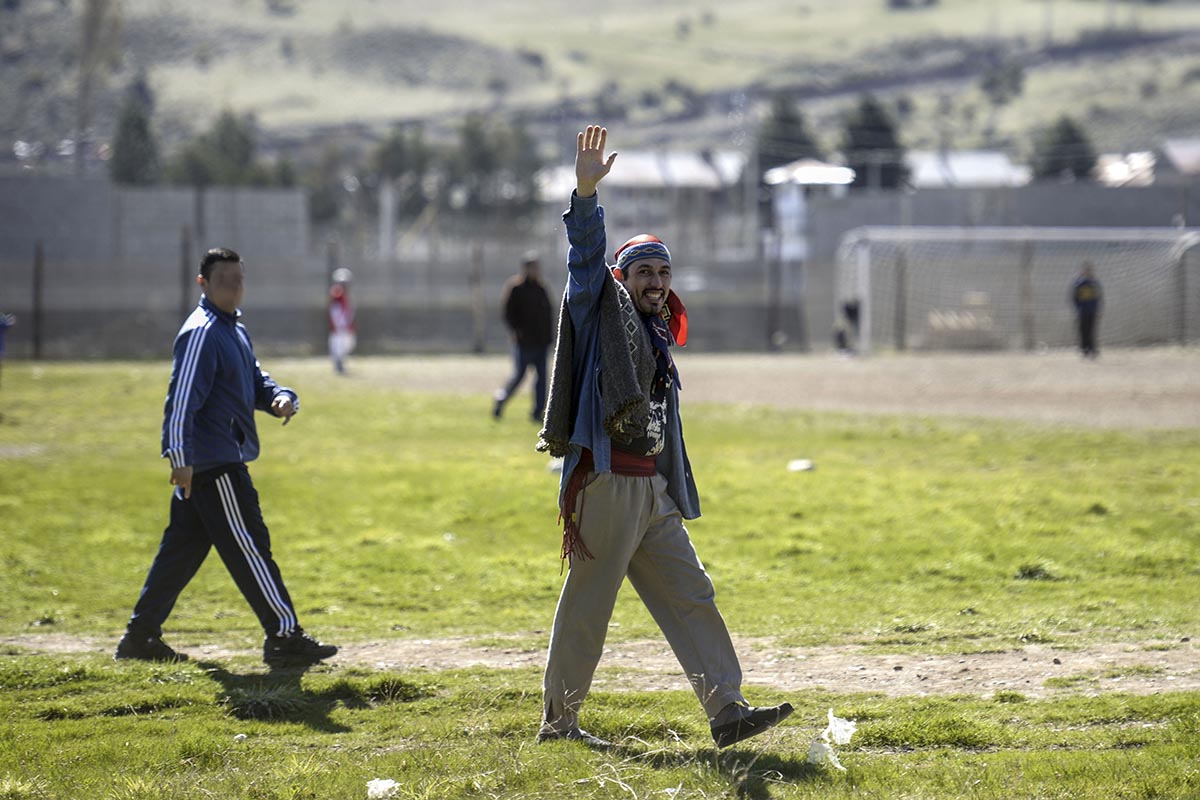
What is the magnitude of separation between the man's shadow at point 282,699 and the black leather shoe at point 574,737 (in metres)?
0.86

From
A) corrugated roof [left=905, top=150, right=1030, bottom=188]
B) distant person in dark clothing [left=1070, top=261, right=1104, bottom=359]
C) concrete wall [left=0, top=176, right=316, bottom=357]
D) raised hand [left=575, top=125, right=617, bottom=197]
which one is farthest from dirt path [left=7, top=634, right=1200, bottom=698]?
corrugated roof [left=905, top=150, right=1030, bottom=188]

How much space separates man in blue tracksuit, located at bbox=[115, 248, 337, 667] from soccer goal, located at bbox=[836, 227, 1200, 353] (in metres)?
26.9

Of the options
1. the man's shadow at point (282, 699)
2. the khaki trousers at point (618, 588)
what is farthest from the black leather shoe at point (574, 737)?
the man's shadow at point (282, 699)

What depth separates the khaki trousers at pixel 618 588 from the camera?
16.9ft

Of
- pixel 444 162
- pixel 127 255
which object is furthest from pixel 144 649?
pixel 444 162

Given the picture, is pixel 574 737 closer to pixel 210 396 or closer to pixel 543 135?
pixel 210 396

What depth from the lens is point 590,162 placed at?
4.95 m

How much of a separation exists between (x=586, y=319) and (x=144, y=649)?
323cm

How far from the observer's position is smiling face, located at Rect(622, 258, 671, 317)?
5176mm

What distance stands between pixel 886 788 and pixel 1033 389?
1731 centimetres

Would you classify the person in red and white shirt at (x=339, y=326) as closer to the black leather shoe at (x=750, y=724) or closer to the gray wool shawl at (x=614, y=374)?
the gray wool shawl at (x=614, y=374)

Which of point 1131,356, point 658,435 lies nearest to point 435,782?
point 658,435

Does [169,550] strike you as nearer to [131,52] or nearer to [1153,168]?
[1153,168]

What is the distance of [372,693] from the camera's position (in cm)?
627
